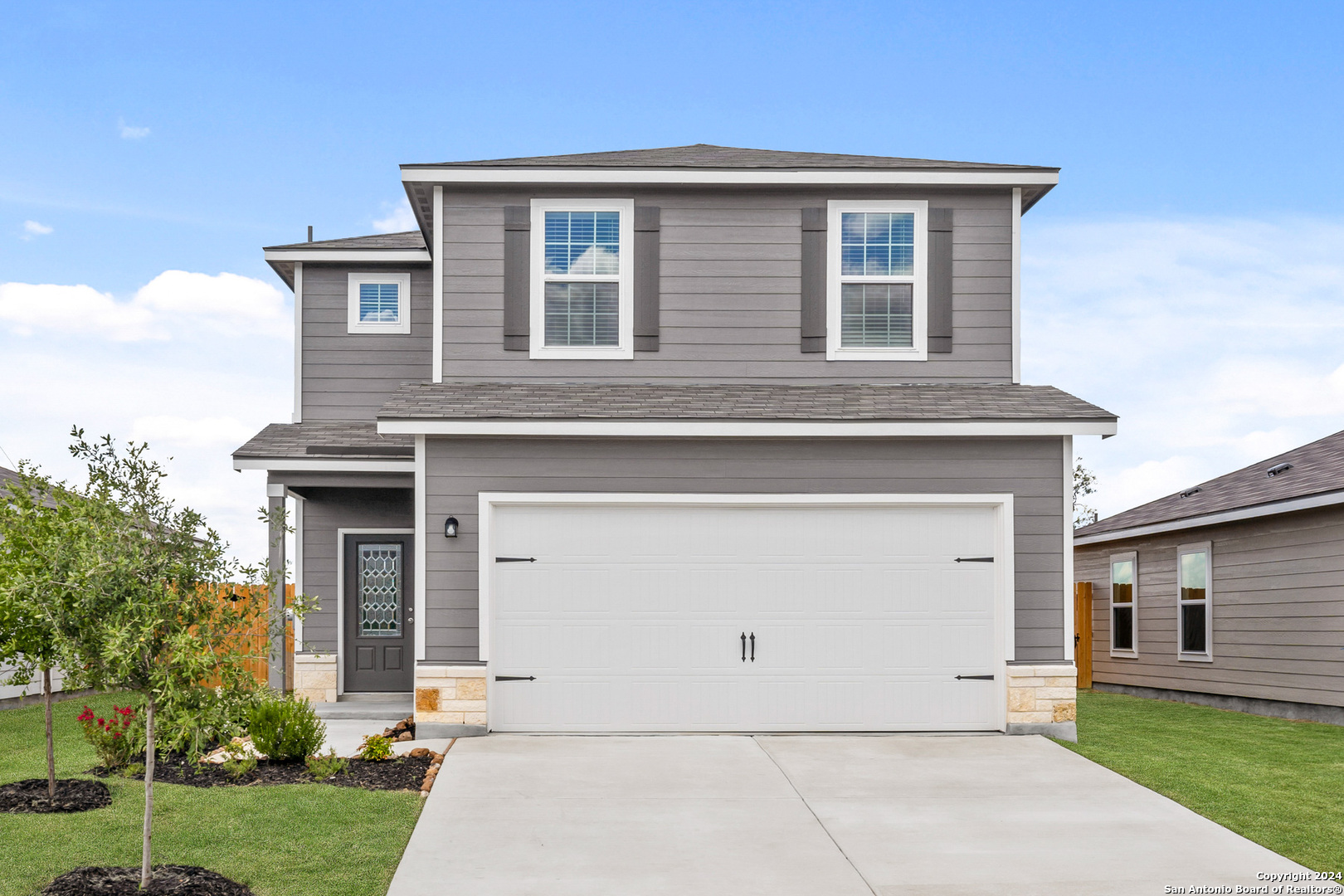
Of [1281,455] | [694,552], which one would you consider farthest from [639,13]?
[1281,455]

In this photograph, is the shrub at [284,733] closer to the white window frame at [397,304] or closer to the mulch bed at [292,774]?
the mulch bed at [292,774]

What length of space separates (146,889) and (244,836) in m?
1.13

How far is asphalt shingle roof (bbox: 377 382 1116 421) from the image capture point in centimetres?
1042

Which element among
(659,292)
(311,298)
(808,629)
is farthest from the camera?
(311,298)

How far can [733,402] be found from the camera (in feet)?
35.6

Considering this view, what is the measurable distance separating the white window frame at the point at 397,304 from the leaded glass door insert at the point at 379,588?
2.69m

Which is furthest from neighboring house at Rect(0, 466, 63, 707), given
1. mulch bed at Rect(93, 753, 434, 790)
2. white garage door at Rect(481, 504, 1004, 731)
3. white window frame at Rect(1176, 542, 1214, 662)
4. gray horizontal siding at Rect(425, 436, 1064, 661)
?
white window frame at Rect(1176, 542, 1214, 662)

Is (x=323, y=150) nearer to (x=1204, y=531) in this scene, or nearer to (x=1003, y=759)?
(x=1003, y=759)

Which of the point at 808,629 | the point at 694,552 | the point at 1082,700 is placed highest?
the point at 694,552

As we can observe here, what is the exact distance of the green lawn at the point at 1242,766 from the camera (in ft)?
23.8

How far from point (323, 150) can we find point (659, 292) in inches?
244

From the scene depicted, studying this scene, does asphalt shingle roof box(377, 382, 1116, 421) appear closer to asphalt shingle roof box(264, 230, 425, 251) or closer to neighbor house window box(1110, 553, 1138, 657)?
asphalt shingle roof box(264, 230, 425, 251)

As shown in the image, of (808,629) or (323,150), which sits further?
(323,150)

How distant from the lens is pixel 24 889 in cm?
585
